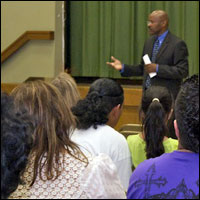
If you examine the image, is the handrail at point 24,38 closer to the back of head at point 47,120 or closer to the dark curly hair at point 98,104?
the dark curly hair at point 98,104

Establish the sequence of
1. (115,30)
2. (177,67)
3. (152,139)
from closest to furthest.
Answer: (152,139) → (177,67) → (115,30)

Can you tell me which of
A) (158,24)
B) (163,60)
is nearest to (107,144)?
(163,60)

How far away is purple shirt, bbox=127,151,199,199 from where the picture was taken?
1.55m

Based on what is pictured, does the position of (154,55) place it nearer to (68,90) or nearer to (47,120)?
(68,90)

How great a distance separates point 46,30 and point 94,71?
0.95 metres

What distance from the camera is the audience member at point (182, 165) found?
5.04ft

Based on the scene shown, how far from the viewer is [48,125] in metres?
1.70

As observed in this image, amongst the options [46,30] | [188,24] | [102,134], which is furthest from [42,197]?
[46,30]

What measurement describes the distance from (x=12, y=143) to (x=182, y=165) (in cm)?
60

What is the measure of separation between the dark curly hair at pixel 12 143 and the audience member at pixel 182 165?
0.49 m

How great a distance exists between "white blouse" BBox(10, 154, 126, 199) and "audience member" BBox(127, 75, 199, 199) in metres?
0.10

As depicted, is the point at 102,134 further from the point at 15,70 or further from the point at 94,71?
the point at 15,70

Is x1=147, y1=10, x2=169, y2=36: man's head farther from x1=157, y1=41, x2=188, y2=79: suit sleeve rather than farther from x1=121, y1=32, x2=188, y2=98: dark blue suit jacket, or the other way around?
x1=157, y1=41, x2=188, y2=79: suit sleeve

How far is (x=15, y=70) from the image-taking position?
758 centimetres
